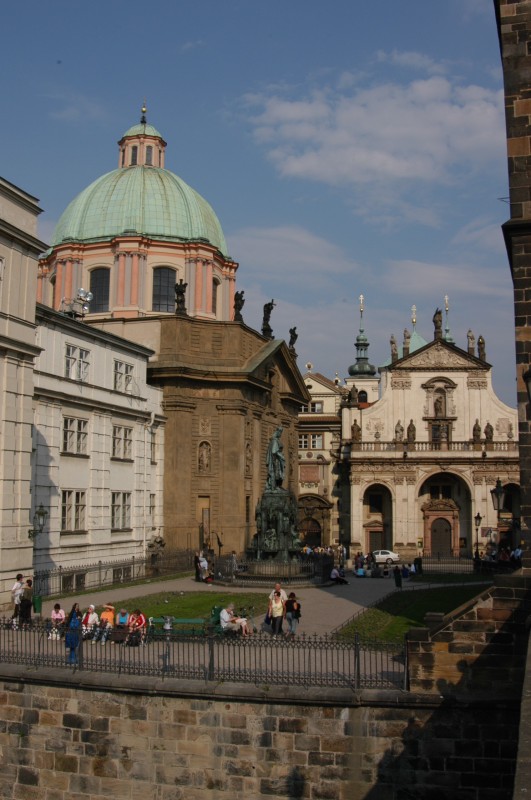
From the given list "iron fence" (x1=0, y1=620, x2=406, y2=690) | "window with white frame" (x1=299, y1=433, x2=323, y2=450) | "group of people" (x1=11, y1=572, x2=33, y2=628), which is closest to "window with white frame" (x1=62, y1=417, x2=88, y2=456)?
A: "group of people" (x1=11, y1=572, x2=33, y2=628)

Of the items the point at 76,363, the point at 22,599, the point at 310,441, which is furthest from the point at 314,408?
the point at 22,599

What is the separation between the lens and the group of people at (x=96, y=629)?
1871 centimetres

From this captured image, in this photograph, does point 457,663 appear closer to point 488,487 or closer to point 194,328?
point 194,328

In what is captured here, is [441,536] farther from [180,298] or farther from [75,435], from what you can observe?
[75,435]

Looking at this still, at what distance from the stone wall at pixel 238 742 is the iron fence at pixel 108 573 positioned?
1215cm

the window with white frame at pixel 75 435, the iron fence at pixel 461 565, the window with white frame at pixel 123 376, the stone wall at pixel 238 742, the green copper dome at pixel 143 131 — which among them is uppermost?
the green copper dome at pixel 143 131

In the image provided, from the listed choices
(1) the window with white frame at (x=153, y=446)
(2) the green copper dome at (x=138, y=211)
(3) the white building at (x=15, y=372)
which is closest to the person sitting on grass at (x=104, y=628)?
(3) the white building at (x=15, y=372)

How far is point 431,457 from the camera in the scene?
6588 centimetres

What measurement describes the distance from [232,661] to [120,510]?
23.7 meters

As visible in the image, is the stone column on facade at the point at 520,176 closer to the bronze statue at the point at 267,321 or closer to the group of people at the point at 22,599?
the group of people at the point at 22,599

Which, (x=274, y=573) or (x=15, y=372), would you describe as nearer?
(x=15, y=372)

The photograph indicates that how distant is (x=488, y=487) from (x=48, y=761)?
51972mm

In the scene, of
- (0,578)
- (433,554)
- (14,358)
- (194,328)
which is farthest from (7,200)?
(433,554)

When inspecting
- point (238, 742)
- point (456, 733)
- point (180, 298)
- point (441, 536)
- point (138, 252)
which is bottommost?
point (238, 742)
